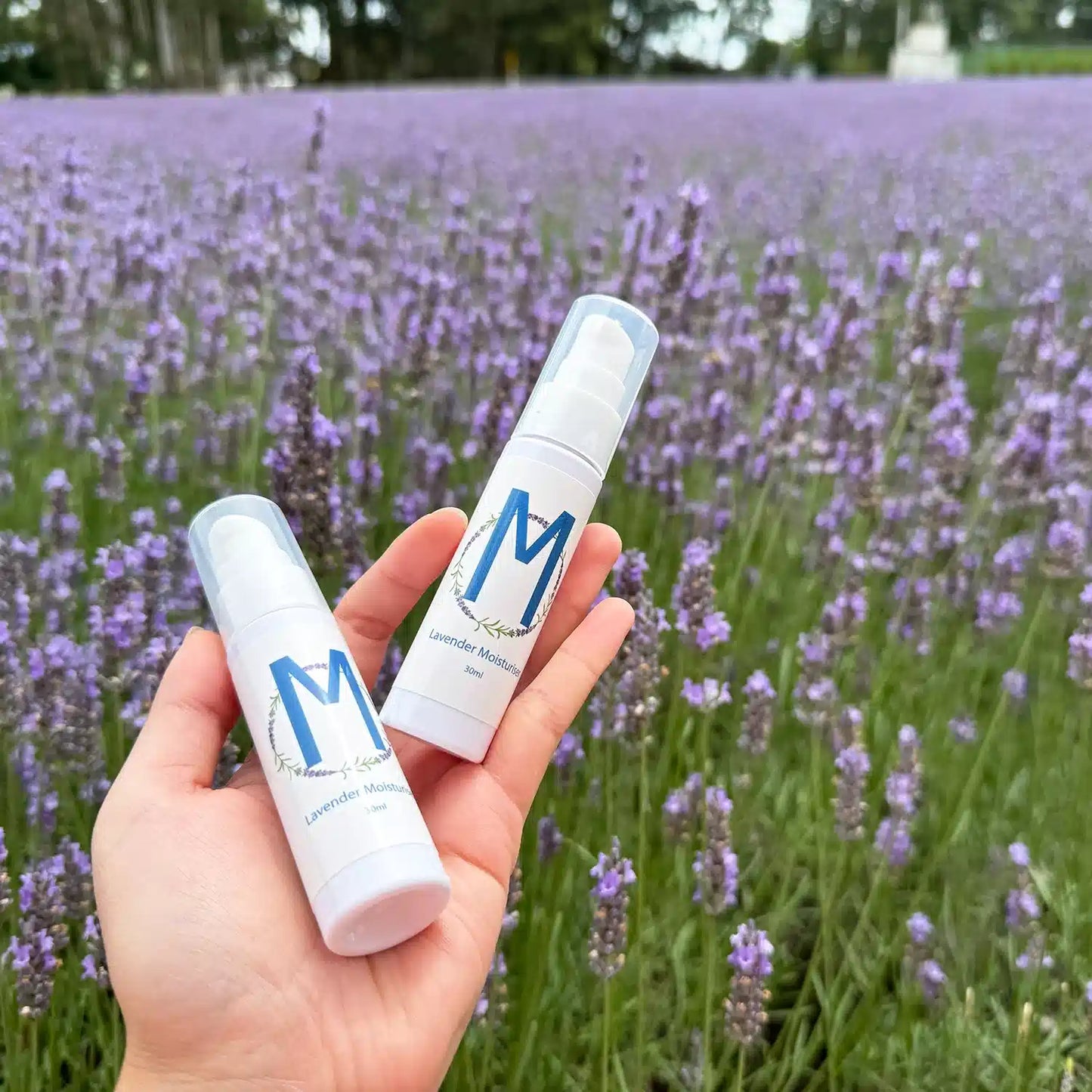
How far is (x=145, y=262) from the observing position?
2.29m

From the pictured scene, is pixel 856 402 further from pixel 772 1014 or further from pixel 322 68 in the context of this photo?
pixel 322 68

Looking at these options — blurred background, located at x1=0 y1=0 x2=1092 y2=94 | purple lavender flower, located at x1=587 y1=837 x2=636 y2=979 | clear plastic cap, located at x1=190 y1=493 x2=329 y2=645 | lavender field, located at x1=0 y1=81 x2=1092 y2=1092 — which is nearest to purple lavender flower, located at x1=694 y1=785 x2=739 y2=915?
lavender field, located at x1=0 y1=81 x2=1092 y2=1092

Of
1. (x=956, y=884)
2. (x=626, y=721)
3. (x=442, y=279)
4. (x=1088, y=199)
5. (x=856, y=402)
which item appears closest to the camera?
(x=626, y=721)

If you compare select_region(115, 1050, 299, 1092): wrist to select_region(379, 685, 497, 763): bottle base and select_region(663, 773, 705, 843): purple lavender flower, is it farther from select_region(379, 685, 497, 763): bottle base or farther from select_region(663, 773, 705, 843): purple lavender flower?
select_region(663, 773, 705, 843): purple lavender flower

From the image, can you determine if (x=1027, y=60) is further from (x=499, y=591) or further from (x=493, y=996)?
(x=493, y=996)

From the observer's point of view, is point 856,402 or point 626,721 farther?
point 856,402

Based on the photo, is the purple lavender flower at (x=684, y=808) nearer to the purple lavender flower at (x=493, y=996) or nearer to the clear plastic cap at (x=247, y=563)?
the purple lavender flower at (x=493, y=996)

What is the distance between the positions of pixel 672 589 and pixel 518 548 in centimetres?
72

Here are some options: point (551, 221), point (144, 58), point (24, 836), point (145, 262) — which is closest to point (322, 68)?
point (144, 58)

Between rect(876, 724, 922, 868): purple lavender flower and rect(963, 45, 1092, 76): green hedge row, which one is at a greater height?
rect(963, 45, 1092, 76): green hedge row

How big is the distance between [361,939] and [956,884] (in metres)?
1.10

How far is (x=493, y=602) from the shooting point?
1233 millimetres

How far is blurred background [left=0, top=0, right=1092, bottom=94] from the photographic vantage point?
12.1 meters

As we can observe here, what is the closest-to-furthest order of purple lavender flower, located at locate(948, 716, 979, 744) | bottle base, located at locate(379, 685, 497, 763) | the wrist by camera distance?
the wrist < bottle base, located at locate(379, 685, 497, 763) < purple lavender flower, located at locate(948, 716, 979, 744)
